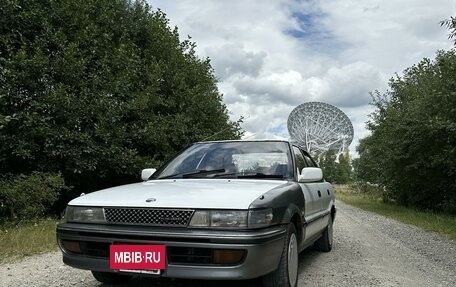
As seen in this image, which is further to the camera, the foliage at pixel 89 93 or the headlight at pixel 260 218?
the foliage at pixel 89 93

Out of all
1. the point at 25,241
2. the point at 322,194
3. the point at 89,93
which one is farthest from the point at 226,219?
the point at 89,93

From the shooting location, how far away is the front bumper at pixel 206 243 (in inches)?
120

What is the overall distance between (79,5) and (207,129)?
22.2ft

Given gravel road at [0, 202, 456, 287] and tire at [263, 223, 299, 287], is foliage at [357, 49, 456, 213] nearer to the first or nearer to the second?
gravel road at [0, 202, 456, 287]

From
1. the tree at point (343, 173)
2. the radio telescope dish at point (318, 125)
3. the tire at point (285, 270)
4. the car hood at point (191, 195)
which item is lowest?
the tire at point (285, 270)

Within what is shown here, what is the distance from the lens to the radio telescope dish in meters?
52.8

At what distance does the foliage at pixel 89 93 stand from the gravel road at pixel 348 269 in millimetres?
4250

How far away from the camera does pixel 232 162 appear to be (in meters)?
4.62

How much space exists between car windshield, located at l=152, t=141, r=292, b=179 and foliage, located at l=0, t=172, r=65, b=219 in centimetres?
619

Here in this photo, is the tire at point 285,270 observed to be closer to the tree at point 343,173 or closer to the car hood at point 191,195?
the car hood at point 191,195

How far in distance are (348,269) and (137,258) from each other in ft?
9.93

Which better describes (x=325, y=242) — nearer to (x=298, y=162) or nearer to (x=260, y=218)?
(x=298, y=162)

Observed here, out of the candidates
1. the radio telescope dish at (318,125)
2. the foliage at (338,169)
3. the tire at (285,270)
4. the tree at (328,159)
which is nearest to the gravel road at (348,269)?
the tire at (285,270)

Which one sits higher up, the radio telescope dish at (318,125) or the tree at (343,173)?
the radio telescope dish at (318,125)
